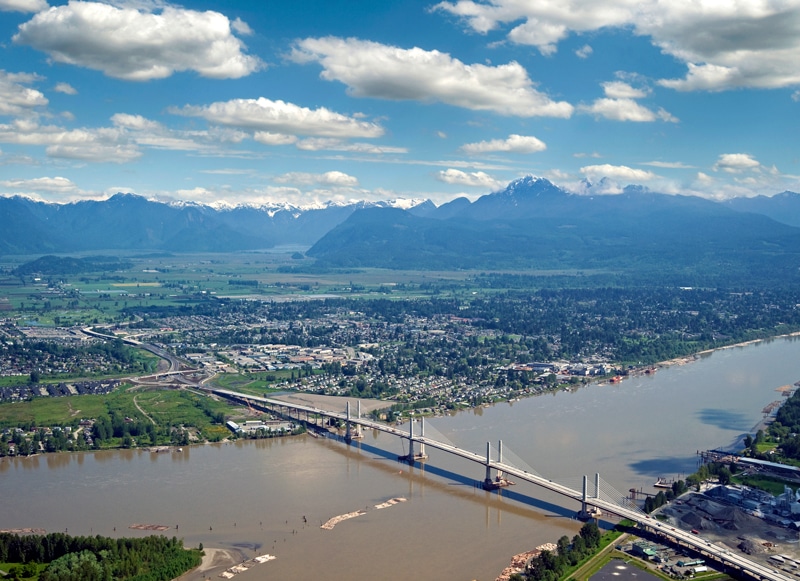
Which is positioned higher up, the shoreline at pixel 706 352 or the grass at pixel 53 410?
the shoreline at pixel 706 352

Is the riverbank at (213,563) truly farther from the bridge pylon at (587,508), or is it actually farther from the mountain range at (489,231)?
the mountain range at (489,231)

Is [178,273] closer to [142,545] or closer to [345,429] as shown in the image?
[345,429]

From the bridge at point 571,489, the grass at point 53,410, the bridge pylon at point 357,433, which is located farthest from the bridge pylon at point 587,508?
the grass at point 53,410

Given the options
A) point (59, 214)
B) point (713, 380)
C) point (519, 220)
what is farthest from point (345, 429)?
point (59, 214)

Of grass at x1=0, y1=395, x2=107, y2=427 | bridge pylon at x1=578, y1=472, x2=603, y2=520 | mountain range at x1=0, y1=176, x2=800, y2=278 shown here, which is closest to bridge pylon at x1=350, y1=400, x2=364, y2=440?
grass at x1=0, y1=395, x2=107, y2=427

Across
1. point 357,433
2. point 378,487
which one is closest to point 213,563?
point 378,487

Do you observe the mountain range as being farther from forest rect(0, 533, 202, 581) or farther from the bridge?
forest rect(0, 533, 202, 581)
